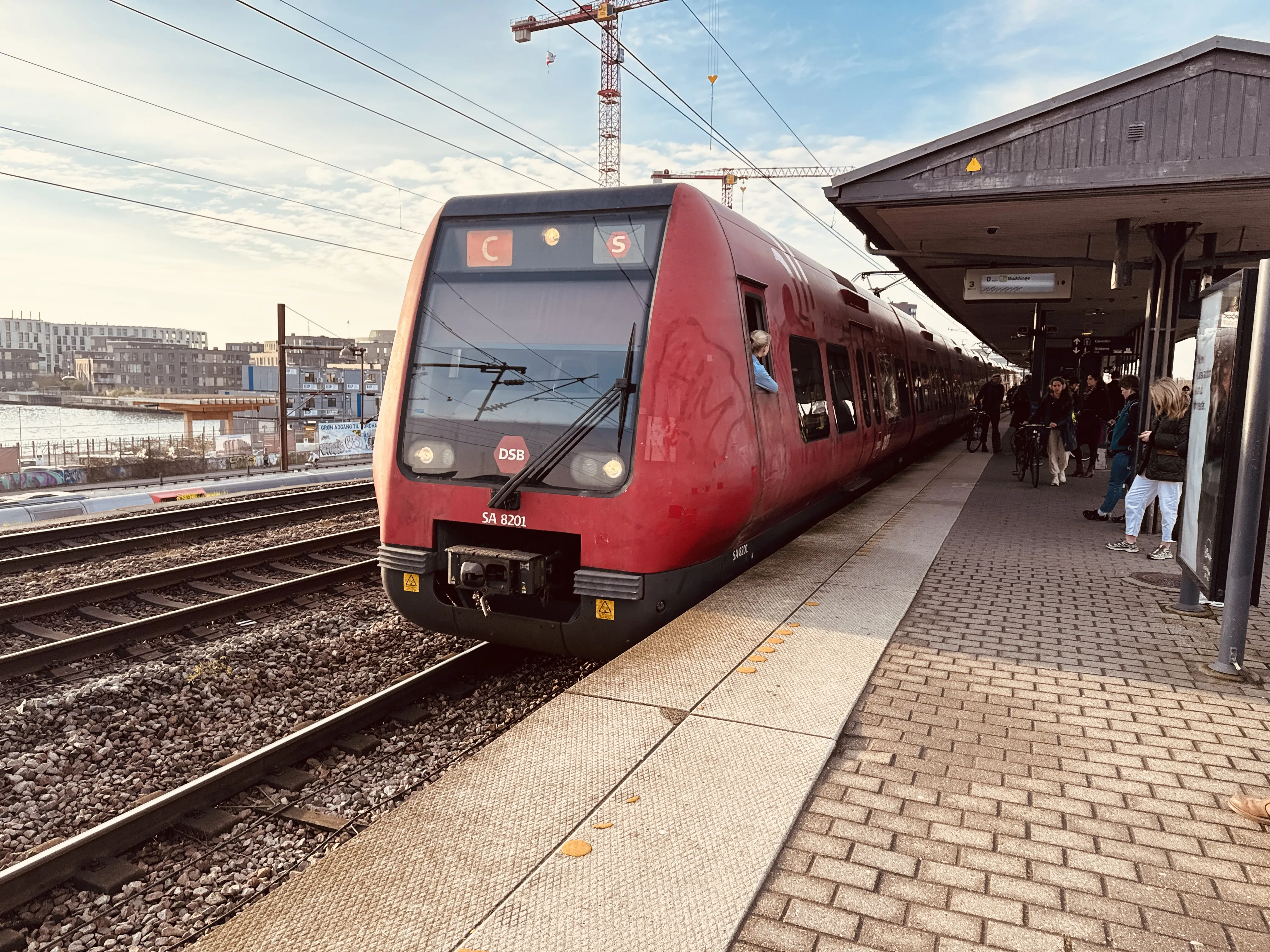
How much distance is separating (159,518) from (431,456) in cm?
942

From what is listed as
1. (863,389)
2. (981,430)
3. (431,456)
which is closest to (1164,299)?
(863,389)

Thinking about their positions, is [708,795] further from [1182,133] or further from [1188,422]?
[1182,133]

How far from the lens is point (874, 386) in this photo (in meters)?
10.0

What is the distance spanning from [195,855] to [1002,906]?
10.4ft

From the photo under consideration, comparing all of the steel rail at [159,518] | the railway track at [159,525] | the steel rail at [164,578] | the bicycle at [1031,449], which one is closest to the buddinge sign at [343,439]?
the steel rail at [159,518]

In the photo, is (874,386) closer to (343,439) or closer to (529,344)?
(529,344)

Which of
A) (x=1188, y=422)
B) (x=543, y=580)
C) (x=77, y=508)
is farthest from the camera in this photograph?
(x=77, y=508)

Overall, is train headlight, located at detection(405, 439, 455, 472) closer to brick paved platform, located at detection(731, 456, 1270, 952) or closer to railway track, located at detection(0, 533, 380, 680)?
brick paved platform, located at detection(731, 456, 1270, 952)

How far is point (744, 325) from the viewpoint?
538 cm

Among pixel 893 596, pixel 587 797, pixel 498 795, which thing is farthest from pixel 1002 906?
pixel 893 596

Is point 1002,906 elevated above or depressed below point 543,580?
below

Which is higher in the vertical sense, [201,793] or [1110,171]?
[1110,171]

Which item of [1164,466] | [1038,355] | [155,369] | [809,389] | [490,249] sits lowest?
[1164,466]

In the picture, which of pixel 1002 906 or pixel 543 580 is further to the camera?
pixel 543 580
